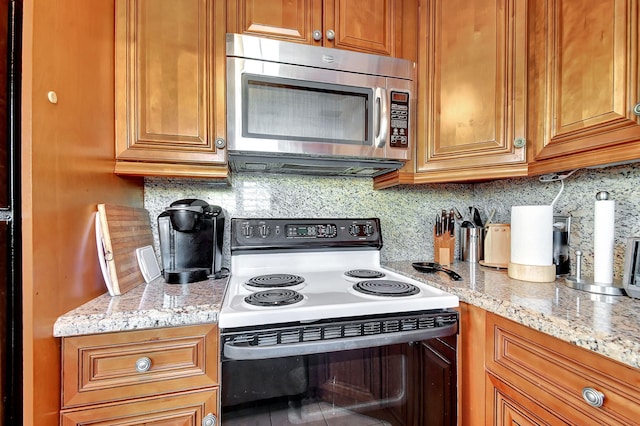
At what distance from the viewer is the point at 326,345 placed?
82 centimetres

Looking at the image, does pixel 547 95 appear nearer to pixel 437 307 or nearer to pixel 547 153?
pixel 547 153

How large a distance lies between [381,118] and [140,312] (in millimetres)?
1076

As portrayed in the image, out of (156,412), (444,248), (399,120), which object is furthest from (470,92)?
(156,412)

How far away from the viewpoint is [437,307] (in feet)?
3.07

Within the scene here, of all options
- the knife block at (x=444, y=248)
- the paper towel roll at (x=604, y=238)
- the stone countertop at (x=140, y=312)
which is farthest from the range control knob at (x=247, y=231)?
the paper towel roll at (x=604, y=238)

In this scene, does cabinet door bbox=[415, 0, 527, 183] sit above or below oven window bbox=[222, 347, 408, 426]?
above

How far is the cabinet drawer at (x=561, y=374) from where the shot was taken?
575 mm

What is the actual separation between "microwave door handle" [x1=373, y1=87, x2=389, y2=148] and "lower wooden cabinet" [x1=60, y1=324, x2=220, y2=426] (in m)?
0.93

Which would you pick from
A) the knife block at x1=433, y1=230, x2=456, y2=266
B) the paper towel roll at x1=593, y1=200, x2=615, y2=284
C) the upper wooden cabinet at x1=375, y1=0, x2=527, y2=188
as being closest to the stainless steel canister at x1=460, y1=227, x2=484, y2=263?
the knife block at x1=433, y1=230, x2=456, y2=266

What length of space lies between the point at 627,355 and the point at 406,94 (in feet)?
3.46

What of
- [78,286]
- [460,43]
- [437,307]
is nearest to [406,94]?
[460,43]

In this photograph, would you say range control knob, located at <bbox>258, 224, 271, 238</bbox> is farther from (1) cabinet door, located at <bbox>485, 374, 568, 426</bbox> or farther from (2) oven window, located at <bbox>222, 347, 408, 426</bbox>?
(1) cabinet door, located at <bbox>485, 374, 568, 426</bbox>

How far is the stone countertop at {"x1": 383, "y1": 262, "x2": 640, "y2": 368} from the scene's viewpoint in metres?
0.59

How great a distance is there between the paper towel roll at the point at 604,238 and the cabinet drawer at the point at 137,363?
49.4 inches
